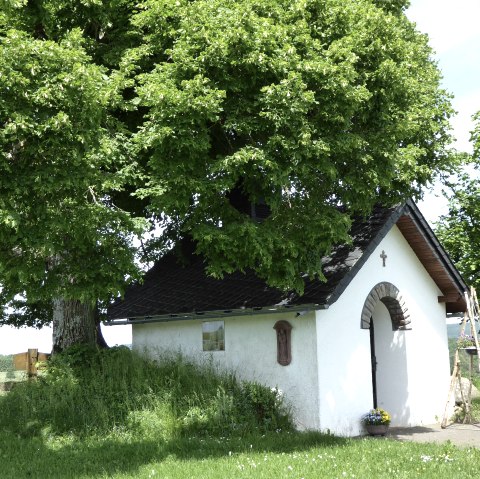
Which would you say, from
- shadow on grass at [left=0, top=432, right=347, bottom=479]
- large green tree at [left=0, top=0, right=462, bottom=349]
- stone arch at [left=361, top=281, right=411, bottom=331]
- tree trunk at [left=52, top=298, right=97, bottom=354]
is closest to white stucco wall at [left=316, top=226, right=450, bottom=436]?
stone arch at [left=361, top=281, right=411, bottom=331]

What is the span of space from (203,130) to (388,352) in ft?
26.2

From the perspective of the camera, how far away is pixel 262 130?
13211 millimetres

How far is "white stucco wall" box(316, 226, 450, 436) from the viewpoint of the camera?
14844 mm

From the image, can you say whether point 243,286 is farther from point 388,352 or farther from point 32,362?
point 32,362

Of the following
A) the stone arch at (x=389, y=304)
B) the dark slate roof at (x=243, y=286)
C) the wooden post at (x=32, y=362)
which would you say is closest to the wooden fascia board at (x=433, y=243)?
the dark slate roof at (x=243, y=286)

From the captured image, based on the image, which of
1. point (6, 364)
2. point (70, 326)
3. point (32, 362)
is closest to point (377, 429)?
point (70, 326)

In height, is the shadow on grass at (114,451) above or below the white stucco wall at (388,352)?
below

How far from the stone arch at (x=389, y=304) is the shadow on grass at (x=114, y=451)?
11.5 feet

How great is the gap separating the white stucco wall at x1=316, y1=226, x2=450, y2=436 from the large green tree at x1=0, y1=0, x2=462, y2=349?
1.91 meters

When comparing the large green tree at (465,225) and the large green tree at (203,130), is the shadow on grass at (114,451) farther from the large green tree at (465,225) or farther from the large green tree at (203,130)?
the large green tree at (465,225)

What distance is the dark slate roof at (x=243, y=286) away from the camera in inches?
586

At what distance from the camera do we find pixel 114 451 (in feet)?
39.6

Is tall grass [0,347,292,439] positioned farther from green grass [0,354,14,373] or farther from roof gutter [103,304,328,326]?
green grass [0,354,14,373]

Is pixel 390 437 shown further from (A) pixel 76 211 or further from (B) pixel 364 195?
(A) pixel 76 211
